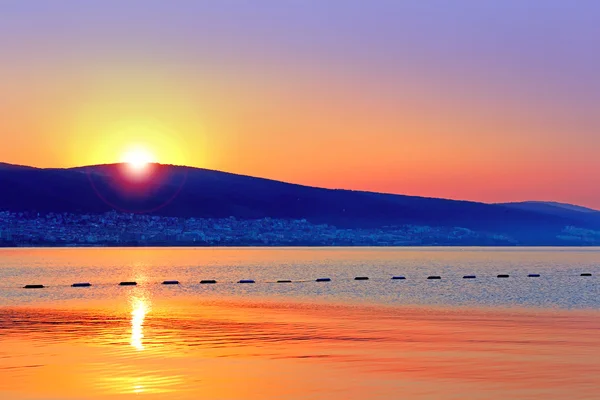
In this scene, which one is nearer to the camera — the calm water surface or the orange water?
the orange water

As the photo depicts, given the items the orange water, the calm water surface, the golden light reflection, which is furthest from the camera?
the golden light reflection

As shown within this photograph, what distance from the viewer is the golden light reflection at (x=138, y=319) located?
49.5 m

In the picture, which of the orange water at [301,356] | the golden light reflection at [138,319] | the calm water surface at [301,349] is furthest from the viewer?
the golden light reflection at [138,319]

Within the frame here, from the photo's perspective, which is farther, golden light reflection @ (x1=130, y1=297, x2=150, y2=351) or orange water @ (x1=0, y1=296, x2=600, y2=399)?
golden light reflection @ (x1=130, y1=297, x2=150, y2=351)

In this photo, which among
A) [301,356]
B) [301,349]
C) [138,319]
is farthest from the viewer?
[138,319]

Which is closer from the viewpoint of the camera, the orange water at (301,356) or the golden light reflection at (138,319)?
the orange water at (301,356)

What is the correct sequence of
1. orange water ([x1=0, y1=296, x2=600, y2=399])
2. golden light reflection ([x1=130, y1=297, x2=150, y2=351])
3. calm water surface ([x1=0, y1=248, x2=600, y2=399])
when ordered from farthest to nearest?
1. golden light reflection ([x1=130, y1=297, x2=150, y2=351])
2. calm water surface ([x1=0, y1=248, x2=600, y2=399])
3. orange water ([x1=0, y1=296, x2=600, y2=399])

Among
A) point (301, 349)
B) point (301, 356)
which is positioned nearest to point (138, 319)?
point (301, 349)

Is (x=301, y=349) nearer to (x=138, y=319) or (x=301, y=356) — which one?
(x=301, y=356)

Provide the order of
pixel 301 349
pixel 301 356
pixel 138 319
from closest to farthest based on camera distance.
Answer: pixel 301 356 < pixel 301 349 < pixel 138 319

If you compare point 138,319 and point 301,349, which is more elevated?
point 138,319

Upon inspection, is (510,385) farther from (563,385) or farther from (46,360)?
(46,360)

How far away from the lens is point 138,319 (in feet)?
219

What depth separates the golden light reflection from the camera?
4950cm
